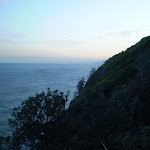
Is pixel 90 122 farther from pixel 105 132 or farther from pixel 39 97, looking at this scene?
pixel 39 97

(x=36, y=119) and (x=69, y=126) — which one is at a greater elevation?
(x=36, y=119)

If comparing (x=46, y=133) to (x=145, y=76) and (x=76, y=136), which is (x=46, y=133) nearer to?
(x=76, y=136)

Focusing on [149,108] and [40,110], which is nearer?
[40,110]

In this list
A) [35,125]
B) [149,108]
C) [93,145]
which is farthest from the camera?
[149,108]

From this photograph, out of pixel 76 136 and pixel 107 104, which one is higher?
pixel 107 104

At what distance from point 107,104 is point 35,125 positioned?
4745 mm

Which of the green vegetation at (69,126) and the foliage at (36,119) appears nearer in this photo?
the green vegetation at (69,126)

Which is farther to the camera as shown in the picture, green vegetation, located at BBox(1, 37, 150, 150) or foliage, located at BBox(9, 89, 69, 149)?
foliage, located at BBox(9, 89, 69, 149)

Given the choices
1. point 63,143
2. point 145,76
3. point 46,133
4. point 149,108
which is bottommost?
point 63,143

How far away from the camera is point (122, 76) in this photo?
954 inches

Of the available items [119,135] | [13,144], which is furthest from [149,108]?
[13,144]

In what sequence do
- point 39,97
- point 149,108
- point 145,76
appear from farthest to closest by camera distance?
point 145,76 → point 149,108 → point 39,97

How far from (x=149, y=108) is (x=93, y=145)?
22.8ft

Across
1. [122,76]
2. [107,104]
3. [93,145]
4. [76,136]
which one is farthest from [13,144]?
[122,76]
